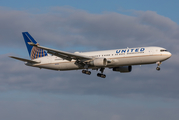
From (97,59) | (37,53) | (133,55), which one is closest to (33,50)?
(37,53)

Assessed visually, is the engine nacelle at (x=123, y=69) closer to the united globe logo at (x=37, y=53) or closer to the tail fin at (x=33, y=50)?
the united globe logo at (x=37, y=53)

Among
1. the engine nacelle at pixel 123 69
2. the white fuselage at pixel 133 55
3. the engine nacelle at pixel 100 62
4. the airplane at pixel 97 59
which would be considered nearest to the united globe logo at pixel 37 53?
the airplane at pixel 97 59

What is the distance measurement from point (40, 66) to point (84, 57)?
11.4m

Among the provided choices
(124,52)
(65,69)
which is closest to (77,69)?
(65,69)

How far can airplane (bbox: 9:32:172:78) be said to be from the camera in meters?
60.3

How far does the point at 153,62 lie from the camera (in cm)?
6072

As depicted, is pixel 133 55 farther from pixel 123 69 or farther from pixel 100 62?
pixel 123 69

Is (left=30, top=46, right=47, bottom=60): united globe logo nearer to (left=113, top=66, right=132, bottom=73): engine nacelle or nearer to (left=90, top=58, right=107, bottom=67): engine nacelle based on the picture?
(left=90, top=58, right=107, bottom=67): engine nacelle

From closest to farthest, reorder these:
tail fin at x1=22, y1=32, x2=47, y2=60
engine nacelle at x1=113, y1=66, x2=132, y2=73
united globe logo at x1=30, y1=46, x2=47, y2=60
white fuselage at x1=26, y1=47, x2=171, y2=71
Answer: white fuselage at x1=26, y1=47, x2=171, y2=71
engine nacelle at x1=113, y1=66, x2=132, y2=73
united globe logo at x1=30, y1=46, x2=47, y2=60
tail fin at x1=22, y1=32, x2=47, y2=60

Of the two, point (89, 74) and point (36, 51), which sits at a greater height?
point (36, 51)

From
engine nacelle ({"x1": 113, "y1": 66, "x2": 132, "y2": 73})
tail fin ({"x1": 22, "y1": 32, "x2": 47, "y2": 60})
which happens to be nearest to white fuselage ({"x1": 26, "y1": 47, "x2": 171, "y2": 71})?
engine nacelle ({"x1": 113, "y1": 66, "x2": 132, "y2": 73})

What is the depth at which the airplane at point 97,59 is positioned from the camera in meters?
60.3

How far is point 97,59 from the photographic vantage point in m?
62.7

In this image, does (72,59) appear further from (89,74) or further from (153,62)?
(153,62)
